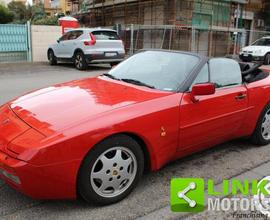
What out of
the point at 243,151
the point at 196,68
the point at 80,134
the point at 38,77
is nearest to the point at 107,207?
the point at 80,134

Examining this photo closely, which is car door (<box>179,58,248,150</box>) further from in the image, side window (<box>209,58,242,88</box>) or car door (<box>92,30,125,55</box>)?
car door (<box>92,30,125,55</box>)

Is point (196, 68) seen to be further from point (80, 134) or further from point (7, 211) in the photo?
point (7, 211)

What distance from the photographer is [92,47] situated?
44.4ft

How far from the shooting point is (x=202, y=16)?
21891mm

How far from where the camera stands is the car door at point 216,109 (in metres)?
3.64

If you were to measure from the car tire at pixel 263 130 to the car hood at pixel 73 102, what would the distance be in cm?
179

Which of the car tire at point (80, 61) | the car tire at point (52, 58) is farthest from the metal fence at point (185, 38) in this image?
the car tire at point (80, 61)

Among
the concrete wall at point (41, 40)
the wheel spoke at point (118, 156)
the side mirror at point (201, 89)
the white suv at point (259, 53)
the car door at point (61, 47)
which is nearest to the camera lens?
the wheel spoke at point (118, 156)

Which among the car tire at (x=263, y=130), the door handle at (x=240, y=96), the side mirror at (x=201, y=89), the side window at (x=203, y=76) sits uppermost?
the side window at (x=203, y=76)

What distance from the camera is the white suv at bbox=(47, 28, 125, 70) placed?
13555 mm

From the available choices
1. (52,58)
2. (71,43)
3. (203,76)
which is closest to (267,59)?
(71,43)

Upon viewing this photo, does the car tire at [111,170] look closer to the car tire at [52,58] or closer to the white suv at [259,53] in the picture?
the car tire at [52,58]

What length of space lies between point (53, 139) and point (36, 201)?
783 mm

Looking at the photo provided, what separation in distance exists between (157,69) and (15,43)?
→ 538 inches
